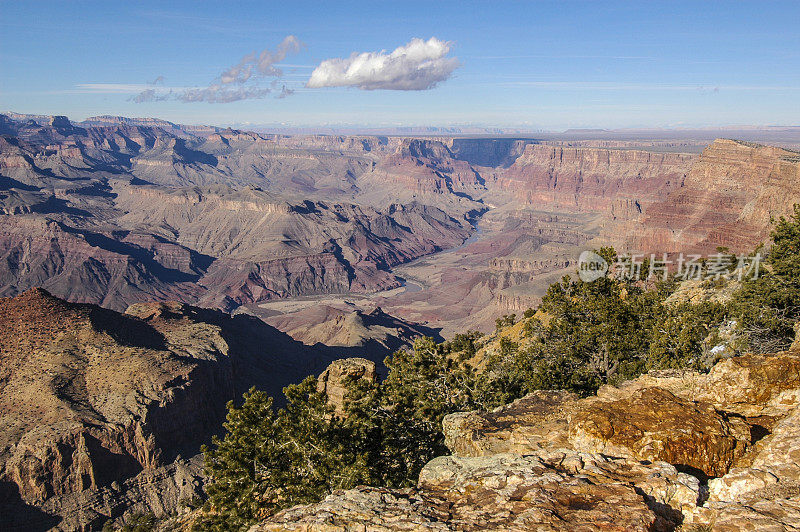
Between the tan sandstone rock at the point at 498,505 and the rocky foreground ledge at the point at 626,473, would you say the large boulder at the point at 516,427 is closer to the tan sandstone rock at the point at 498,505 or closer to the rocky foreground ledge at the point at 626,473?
the rocky foreground ledge at the point at 626,473

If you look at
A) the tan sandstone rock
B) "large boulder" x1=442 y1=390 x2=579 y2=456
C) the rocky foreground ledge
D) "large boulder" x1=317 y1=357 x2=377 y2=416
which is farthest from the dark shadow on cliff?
the tan sandstone rock

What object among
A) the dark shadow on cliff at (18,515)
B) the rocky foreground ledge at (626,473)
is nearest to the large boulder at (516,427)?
the rocky foreground ledge at (626,473)

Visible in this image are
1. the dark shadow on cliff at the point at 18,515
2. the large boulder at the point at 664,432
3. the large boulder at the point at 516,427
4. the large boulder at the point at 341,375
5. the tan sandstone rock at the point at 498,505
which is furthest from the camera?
the dark shadow on cliff at the point at 18,515

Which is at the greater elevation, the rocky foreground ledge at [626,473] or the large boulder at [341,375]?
the rocky foreground ledge at [626,473]

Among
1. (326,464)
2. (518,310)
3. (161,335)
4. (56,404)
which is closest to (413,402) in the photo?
(326,464)

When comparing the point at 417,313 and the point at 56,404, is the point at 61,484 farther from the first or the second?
the point at 417,313

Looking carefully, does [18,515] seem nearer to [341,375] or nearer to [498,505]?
[341,375]

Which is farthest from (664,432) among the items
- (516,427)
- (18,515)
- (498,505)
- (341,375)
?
(18,515)

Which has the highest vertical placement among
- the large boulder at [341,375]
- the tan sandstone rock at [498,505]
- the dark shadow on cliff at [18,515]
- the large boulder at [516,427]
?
the tan sandstone rock at [498,505]

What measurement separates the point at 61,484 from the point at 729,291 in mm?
69074

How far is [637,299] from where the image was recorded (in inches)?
1286

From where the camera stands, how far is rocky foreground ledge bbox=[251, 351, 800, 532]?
966 centimetres

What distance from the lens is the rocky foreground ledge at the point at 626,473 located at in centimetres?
966

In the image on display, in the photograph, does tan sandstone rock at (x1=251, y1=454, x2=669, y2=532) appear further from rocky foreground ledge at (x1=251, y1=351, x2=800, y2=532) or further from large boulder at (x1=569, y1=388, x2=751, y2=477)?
large boulder at (x1=569, y1=388, x2=751, y2=477)
